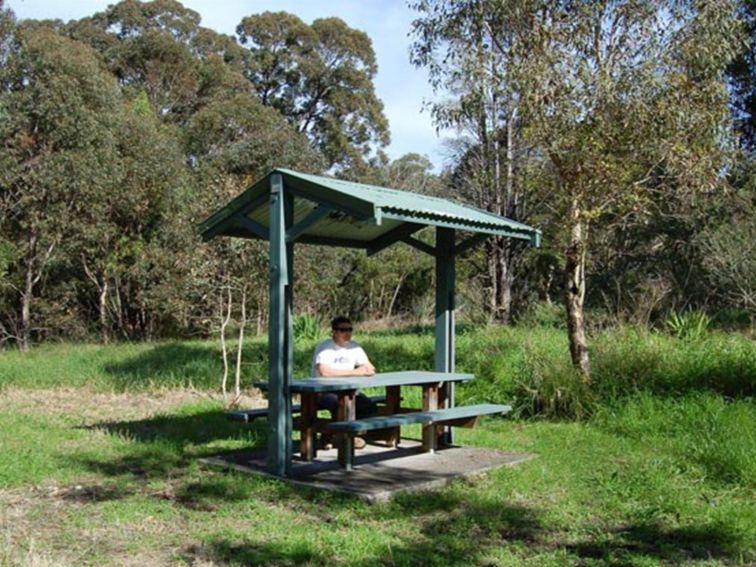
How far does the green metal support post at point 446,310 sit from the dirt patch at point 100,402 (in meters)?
3.77

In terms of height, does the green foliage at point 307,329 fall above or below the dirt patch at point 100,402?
above

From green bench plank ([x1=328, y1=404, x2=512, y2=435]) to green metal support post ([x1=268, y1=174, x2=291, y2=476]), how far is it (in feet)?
1.33

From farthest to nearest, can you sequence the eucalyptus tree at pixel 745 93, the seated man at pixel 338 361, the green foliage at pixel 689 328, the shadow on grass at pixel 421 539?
1. the eucalyptus tree at pixel 745 93
2. the green foliage at pixel 689 328
3. the seated man at pixel 338 361
4. the shadow on grass at pixel 421 539

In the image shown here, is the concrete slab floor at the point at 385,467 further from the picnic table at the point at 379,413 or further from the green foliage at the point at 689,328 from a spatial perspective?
the green foliage at the point at 689,328

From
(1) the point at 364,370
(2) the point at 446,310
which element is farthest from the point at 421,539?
(2) the point at 446,310

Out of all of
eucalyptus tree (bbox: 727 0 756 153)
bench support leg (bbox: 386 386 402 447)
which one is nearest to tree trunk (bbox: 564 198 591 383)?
bench support leg (bbox: 386 386 402 447)

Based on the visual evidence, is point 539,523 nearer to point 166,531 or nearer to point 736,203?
point 166,531

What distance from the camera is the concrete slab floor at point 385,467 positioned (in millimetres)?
6371

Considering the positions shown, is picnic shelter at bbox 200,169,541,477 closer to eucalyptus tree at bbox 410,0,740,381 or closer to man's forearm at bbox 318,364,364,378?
man's forearm at bbox 318,364,364,378

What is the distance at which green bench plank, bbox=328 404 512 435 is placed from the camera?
658cm

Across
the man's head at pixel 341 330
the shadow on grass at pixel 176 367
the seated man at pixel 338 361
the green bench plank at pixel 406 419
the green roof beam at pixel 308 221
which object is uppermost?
the green roof beam at pixel 308 221

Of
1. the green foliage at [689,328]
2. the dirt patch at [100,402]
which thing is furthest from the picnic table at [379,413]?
the green foliage at [689,328]

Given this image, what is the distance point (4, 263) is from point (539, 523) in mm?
16332

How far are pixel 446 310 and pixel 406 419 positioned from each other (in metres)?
1.57
